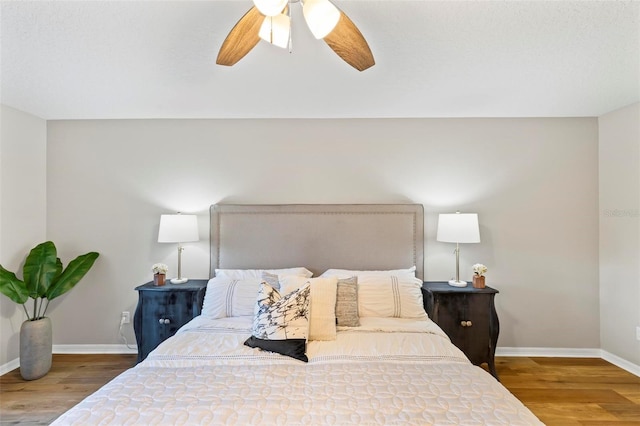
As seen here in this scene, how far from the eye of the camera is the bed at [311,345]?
1300mm

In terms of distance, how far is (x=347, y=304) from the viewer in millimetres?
2381

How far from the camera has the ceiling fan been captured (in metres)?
1.31

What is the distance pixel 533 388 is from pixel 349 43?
301 cm

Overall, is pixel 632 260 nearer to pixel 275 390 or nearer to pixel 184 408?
pixel 275 390

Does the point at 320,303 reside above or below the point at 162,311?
above

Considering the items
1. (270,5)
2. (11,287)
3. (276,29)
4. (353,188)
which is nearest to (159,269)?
(11,287)

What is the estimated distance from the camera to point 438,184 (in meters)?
3.26

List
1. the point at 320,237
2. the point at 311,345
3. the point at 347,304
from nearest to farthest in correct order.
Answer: the point at 311,345
the point at 347,304
the point at 320,237

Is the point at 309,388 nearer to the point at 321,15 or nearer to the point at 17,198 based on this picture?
the point at 321,15

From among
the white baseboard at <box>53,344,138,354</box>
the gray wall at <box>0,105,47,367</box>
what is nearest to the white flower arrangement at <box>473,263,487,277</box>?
the white baseboard at <box>53,344,138,354</box>

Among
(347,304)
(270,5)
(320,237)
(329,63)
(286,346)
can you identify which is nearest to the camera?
(270,5)

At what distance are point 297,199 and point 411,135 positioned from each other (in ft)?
4.45

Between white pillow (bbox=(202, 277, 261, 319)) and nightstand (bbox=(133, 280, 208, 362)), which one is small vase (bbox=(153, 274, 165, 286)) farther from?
white pillow (bbox=(202, 277, 261, 319))

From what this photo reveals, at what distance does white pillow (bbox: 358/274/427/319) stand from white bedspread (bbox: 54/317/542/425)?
459 millimetres
